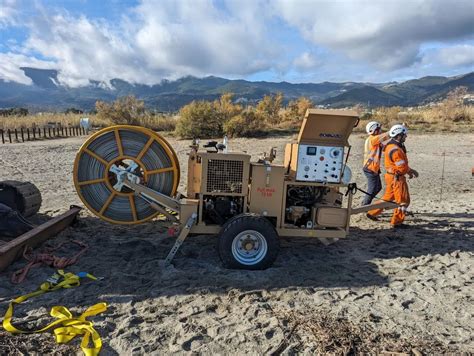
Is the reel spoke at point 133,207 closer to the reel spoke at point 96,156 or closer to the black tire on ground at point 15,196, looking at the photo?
the reel spoke at point 96,156

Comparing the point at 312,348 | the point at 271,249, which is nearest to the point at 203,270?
the point at 271,249

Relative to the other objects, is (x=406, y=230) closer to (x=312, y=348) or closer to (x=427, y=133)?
(x=312, y=348)

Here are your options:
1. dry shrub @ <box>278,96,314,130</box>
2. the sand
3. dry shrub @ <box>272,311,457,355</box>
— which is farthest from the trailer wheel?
dry shrub @ <box>278,96,314,130</box>

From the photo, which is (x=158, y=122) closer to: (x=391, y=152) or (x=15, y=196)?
(x=15, y=196)

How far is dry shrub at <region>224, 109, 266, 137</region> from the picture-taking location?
21.4 metres

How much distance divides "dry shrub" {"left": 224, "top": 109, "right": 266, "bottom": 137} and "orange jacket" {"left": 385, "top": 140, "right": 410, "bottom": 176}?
49.0ft

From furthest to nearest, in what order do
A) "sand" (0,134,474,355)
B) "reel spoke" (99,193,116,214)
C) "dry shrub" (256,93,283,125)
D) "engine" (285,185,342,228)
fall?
"dry shrub" (256,93,283,125) < "reel spoke" (99,193,116,214) < "engine" (285,185,342,228) < "sand" (0,134,474,355)

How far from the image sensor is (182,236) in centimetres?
484

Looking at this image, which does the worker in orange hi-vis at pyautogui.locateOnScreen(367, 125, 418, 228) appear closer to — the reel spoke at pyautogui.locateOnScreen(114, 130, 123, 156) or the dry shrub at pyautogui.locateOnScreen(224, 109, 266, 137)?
the reel spoke at pyautogui.locateOnScreen(114, 130, 123, 156)

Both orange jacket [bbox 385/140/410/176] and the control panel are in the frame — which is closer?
the control panel

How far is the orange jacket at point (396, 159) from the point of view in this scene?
6.52 meters

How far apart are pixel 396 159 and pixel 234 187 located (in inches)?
123

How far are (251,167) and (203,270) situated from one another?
136 cm

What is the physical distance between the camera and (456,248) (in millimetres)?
5727
